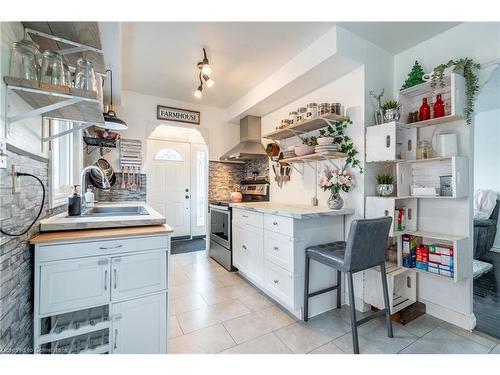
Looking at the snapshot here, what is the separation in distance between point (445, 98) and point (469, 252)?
1.34 meters

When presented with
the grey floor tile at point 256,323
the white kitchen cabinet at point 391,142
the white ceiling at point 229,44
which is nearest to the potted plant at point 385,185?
the white kitchen cabinet at point 391,142

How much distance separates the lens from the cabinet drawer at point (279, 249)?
6.81 feet

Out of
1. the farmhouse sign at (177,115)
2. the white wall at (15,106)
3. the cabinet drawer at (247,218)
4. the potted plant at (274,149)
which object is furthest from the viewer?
the farmhouse sign at (177,115)

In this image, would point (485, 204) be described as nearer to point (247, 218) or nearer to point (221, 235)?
point (247, 218)

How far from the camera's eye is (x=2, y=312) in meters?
0.98

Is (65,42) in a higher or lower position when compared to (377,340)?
Result: higher

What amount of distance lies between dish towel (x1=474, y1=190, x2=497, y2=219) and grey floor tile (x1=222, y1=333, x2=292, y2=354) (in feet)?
13.9

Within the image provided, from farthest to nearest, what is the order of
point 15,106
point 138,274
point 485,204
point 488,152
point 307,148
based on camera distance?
point 488,152, point 485,204, point 307,148, point 138,274, point 15,106

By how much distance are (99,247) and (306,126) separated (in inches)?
91.1

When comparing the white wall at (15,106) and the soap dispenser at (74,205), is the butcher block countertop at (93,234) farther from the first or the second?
the white wall at (15,106)

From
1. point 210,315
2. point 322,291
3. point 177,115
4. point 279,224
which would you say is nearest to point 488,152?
point 322,291

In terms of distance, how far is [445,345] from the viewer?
67.5 inches

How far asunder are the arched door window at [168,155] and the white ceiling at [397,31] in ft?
12.4

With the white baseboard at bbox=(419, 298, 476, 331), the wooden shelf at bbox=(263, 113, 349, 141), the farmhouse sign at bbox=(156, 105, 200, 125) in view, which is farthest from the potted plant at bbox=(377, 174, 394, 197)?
the farmhouse sign at bbox=(156, 105, 200, 125)
